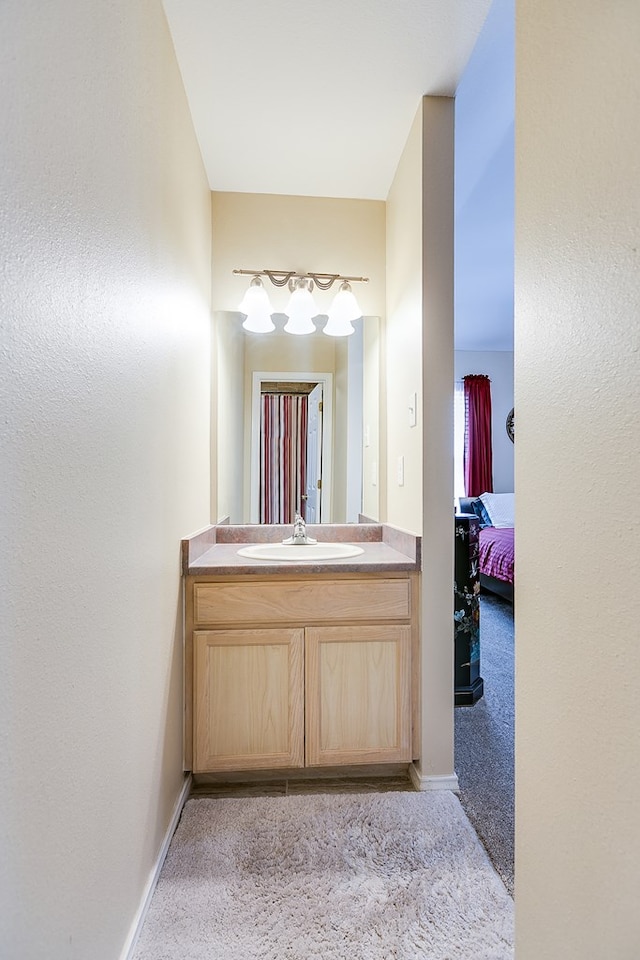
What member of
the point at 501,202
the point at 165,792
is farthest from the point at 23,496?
the point at 501,202

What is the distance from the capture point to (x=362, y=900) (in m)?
1.30

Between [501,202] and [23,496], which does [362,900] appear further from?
[501,202]

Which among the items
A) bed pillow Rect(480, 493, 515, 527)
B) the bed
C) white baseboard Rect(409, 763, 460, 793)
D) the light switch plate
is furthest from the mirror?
bed pillow Rect(480, 493, 515, 527)

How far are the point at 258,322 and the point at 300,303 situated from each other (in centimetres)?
22

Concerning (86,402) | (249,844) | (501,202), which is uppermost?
(501,202)

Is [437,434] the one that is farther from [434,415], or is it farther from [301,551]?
[301,551]

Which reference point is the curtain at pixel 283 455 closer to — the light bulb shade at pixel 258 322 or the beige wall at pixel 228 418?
the beige wall at pixel 228 418

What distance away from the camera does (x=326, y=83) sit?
1.66 metres

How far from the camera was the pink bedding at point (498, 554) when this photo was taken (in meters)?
3.96

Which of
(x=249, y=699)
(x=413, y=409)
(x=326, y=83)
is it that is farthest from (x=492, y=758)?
(x=326, y=83)

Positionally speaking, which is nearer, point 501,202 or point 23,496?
point 23,496

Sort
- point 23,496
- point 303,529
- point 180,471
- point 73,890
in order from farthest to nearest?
point 303,529 → point 180,471 → point 73,890 → point 23,496

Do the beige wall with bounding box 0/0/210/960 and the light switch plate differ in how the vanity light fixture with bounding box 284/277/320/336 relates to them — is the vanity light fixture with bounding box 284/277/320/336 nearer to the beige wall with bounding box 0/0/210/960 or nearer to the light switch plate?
the light switch plate

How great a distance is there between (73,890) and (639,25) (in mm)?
1548
